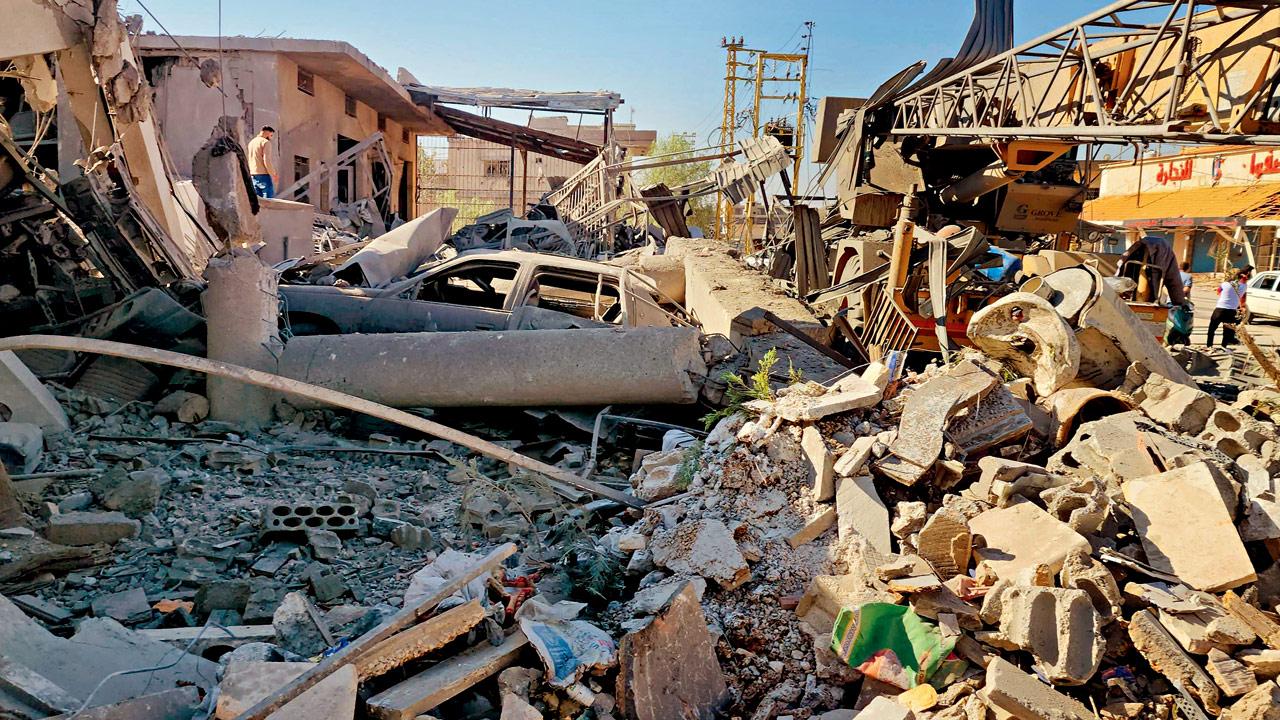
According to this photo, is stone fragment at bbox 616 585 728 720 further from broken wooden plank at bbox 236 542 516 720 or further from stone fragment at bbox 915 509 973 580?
stone fragment at bbox 915 509 973 580

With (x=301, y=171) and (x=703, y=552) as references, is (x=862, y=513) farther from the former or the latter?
(x=301, y=171)

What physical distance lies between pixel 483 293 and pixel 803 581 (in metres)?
5.47

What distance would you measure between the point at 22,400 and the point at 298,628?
3657 mm

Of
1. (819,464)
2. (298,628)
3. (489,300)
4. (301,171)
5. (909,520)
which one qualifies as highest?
(301,171)

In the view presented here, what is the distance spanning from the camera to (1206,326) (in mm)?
18844

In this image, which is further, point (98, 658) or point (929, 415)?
point (929, 415)

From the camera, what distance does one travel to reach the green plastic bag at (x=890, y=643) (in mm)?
3330

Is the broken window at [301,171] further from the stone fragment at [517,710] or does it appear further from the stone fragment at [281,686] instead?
the stone fragment at [517,710]

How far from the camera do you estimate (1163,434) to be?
452 centimetres

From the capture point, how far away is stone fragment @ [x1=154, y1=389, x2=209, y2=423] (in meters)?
→ 6.41

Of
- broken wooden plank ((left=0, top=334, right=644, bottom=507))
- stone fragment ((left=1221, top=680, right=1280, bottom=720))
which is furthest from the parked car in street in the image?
stone fragment ((left=1221, top=680, right=1280, bottom=720))

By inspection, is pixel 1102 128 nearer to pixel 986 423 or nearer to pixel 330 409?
pixel 986 423

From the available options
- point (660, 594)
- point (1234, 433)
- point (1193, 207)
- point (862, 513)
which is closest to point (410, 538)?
point (660, 594)

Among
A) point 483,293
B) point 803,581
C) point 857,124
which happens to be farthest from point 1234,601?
point 857,124
